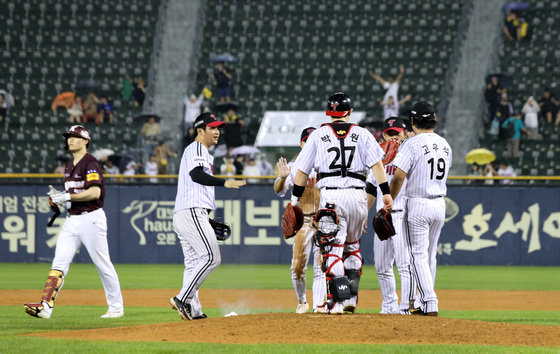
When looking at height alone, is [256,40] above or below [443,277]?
above

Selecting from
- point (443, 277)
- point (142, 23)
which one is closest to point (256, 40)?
point (142, 23)

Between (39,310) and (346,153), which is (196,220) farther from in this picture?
(39,310)

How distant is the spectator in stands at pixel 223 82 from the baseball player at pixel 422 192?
724 inches

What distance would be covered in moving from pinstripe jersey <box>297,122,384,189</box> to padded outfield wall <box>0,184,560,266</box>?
1063 centimetres

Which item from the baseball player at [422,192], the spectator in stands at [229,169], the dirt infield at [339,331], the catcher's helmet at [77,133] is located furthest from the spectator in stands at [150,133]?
the dirt infield at [339,331]

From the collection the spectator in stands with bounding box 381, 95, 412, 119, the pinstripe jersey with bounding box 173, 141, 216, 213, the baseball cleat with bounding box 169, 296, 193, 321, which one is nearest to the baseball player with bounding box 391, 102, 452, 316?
the pinstripe jersey with bounding box 173, 141, 216, 213

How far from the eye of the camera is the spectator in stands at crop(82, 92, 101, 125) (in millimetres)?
27500

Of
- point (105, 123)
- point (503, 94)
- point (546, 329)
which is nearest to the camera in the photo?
point (546, 329)

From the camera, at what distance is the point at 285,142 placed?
2569cm

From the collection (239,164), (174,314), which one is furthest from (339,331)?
(239,164)

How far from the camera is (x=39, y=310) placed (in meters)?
9.81

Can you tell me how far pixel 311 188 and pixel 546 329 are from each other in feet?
10.3

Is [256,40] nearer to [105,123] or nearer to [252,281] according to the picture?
[105,123]

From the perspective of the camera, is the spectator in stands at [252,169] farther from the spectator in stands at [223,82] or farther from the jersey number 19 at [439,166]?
the jersey number 19 at [439,166]
